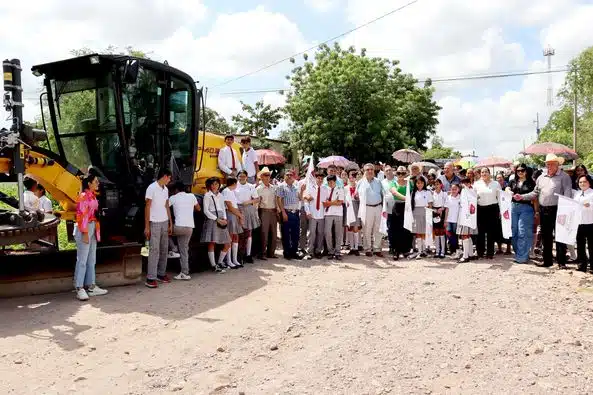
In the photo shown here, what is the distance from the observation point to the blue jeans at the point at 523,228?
973 cm

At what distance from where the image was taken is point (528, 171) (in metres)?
9.92

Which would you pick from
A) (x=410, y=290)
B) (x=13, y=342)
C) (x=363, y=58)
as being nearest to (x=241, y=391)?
(x=13, y=342)

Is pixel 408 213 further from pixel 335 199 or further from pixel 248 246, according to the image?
pixel 248 246

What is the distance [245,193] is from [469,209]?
4248 millimetres

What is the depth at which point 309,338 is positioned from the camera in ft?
17.9

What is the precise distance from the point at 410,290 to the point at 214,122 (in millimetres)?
33686

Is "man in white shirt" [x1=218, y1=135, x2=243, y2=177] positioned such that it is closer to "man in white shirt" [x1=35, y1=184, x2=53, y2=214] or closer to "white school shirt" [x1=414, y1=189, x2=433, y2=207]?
"man in white shirt" [x1=35, y1=184, x2=53, y2=214]

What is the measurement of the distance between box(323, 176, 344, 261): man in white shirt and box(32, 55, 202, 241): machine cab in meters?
3.36

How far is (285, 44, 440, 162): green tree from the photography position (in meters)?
26.9

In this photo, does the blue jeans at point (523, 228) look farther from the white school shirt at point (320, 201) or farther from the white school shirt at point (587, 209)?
the white school shirt at point (320, 201)

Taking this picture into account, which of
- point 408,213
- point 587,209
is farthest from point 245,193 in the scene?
point 587,209

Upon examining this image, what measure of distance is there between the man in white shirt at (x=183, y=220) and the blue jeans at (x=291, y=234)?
234 centimetres

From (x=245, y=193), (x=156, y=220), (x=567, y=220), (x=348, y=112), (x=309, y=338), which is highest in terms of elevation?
(x=348, y=112)

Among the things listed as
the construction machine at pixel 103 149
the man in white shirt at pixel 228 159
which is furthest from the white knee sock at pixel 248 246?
the construction machine at pixel 103 149
